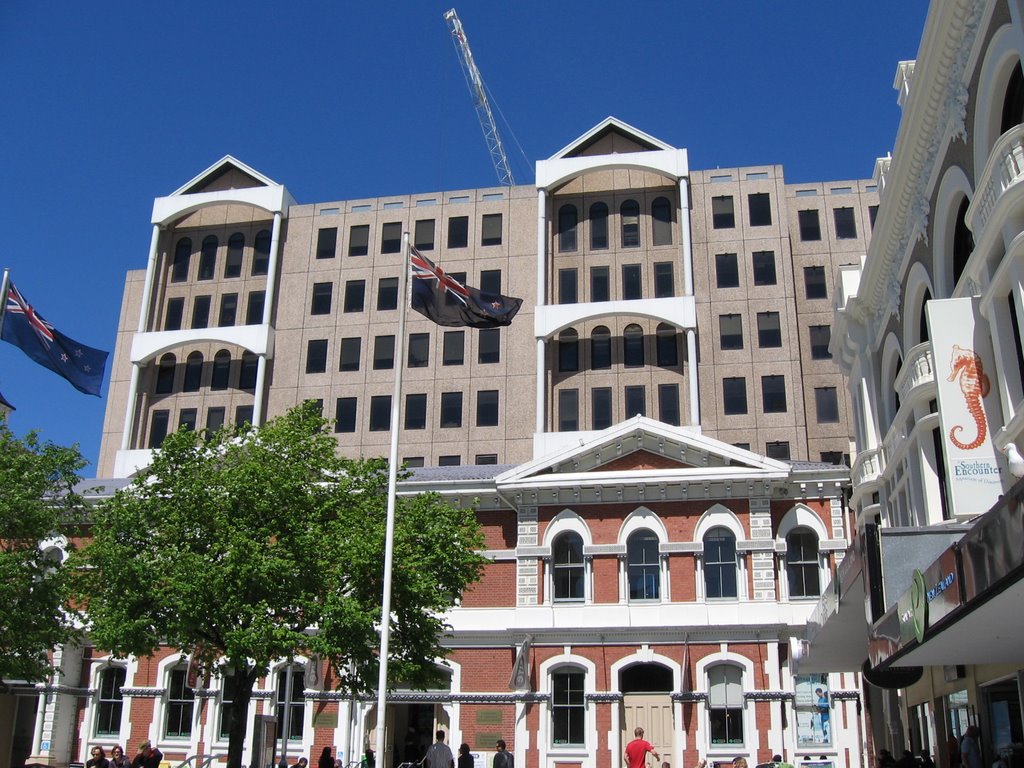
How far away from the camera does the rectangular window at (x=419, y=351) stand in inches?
1932

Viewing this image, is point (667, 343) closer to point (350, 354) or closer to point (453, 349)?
point (453, 349)

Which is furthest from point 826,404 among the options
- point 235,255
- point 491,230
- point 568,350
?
point 235,255

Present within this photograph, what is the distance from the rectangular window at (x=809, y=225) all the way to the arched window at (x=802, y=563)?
2070 cm

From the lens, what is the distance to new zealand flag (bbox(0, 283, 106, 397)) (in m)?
21.8

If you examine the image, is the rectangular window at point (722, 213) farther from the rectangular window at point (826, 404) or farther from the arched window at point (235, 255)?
the arched window at point (235, 255)

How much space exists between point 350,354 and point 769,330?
19120mm

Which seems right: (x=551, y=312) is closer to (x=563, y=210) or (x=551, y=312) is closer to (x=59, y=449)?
(x=563, y=210)

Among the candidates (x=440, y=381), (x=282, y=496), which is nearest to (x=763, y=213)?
(x=440, y=381)

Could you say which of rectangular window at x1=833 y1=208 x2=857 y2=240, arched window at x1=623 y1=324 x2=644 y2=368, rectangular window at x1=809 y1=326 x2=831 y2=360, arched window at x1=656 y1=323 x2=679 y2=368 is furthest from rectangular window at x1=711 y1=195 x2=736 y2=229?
arched window at x1=623 y1=324 x2=644 y2=368

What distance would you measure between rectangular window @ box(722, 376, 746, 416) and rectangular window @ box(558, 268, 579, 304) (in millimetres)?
7884

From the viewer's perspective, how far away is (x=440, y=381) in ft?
159

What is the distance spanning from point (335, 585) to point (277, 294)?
2899 centimetres

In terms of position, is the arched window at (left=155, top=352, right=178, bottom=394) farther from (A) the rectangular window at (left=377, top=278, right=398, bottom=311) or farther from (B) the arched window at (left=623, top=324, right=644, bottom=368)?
(B) the arched window at (left=623, top=324, right=644, bottom=368)

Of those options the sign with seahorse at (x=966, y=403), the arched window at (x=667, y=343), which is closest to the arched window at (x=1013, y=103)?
the sign with seahorse at (x=966, y=403)
